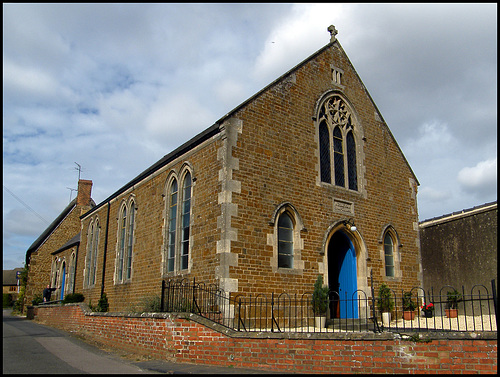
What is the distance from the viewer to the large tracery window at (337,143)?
637 inches

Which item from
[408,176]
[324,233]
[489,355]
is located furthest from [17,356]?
[408,176]

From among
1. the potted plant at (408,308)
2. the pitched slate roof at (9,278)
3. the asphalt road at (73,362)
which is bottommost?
the asphalt road at (73,362)

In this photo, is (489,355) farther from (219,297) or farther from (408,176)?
(408,176)

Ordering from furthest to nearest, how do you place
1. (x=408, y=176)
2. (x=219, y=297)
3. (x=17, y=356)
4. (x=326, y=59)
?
(x=408, y=176) < (x=326, y=59) < (x=219, y=297) < (x=17, y=356)

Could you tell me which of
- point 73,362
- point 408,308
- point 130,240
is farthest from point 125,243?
point 408,308

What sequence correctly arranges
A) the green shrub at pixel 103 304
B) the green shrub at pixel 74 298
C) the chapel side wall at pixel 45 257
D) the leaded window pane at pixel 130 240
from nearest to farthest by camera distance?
the leaded window pane at pixel 130 240 → the green shrub at pixel 103 304 → the green shrub at pixel 74 298 → the chapel side wall at pixel 45 257

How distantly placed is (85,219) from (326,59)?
17861 millimetres

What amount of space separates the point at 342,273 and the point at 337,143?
4859mm

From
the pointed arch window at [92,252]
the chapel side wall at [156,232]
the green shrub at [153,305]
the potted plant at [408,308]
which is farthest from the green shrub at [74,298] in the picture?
the potted plant at [408,308]

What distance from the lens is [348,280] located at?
16.0 meters

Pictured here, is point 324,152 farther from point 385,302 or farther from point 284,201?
point 385,302

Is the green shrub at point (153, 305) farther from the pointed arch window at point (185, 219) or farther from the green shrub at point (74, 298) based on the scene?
the green shrub at point (74, 298)

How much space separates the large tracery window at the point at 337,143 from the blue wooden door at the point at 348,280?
2.37 m

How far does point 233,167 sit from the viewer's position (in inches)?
518
